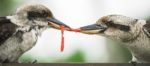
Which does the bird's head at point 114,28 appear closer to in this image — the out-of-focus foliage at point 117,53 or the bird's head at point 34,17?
the bird's head at point 34,17

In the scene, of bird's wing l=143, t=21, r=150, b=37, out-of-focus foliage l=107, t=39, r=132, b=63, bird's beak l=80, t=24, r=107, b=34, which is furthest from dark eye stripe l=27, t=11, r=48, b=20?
out-of-focus foliage l=107, t=39, r=132, b=63

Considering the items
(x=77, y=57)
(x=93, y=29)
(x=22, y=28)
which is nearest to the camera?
(x=22, y=28)

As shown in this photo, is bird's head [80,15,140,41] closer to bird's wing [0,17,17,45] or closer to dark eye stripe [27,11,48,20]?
dark eye stripe [27,11,48,20]

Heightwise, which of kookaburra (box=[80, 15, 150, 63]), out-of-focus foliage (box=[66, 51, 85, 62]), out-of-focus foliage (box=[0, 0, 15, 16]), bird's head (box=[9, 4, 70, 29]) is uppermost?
out-of-focus foliage (box=[0, 0, 15, 16])

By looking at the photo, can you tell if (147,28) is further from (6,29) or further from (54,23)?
(6,29)

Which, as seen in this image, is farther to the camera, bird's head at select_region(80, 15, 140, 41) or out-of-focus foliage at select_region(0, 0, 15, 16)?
out-of-focus foliage at select_region(0, 0, 15, 16)

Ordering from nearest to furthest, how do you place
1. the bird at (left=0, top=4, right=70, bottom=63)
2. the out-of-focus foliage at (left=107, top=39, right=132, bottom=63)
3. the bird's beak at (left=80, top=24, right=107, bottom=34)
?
the bird at (left=0, top=4, right=70, bottom=63) → the bird's beak at (left=80, top=24, right=107, bottom=34) → the out-of-focus foliage at (left=107, top=39, right=132, bottom=63)

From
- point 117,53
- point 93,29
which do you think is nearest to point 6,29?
point 93,29
